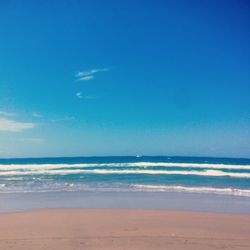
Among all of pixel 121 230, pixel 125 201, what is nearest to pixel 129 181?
pixel 125 201

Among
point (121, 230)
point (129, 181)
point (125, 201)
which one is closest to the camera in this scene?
point (121, 230)

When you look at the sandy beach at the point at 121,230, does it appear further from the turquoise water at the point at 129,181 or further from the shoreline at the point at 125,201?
the turquoise water at the point at 129,181

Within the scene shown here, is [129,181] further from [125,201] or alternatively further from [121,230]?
[121,230]

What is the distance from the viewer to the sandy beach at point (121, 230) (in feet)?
22.6

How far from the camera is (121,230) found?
8.03 m

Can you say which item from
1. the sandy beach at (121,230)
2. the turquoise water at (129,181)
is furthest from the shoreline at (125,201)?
the turquoise water at (129,181)

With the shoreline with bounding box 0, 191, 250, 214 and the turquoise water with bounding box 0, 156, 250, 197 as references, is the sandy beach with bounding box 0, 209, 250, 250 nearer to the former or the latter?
the shoreline with bounding box 0, 191, 250, 214

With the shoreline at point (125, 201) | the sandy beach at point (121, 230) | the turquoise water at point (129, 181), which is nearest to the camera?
the sandy beach at point (121, 230)

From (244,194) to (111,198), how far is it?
6.04 metres

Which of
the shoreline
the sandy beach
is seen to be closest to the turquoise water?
the shoreline

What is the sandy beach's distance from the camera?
689 centimetres

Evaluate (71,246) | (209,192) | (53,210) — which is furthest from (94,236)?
(209,192)

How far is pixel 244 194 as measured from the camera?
569 inches

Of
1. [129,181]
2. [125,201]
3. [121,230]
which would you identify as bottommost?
[121,230]
